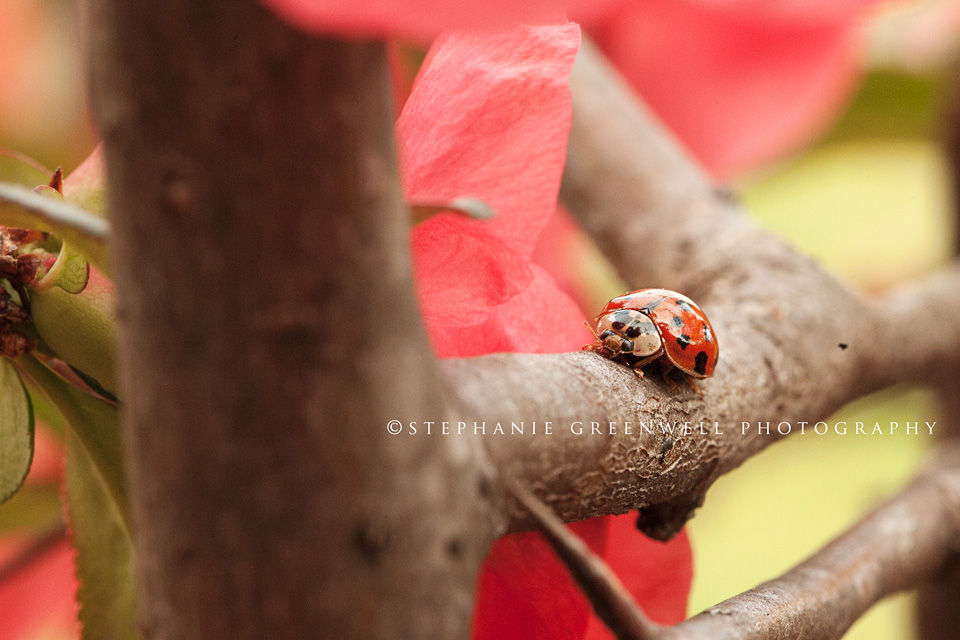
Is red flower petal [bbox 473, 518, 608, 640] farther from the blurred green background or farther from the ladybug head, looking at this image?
the blurred green background

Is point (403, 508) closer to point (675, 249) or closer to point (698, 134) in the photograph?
point (675, 249)

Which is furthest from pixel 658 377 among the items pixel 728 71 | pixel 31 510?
pixel 728 71

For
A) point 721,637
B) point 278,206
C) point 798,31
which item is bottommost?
point 721,637

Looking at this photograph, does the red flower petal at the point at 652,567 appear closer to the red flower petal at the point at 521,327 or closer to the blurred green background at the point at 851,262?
the red flower petal at the point at 521,327

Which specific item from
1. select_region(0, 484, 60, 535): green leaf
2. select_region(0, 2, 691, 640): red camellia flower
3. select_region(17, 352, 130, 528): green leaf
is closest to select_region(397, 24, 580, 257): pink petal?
select_region(0, 2, 691, 640): red camellia flower

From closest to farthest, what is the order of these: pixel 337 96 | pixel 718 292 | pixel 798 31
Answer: pixel 337 96 < pixel 718 292 < pixel 798 31

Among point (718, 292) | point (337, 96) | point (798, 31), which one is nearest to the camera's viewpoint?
point (337, 96)

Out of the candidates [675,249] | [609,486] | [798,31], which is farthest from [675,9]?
[609,486]
